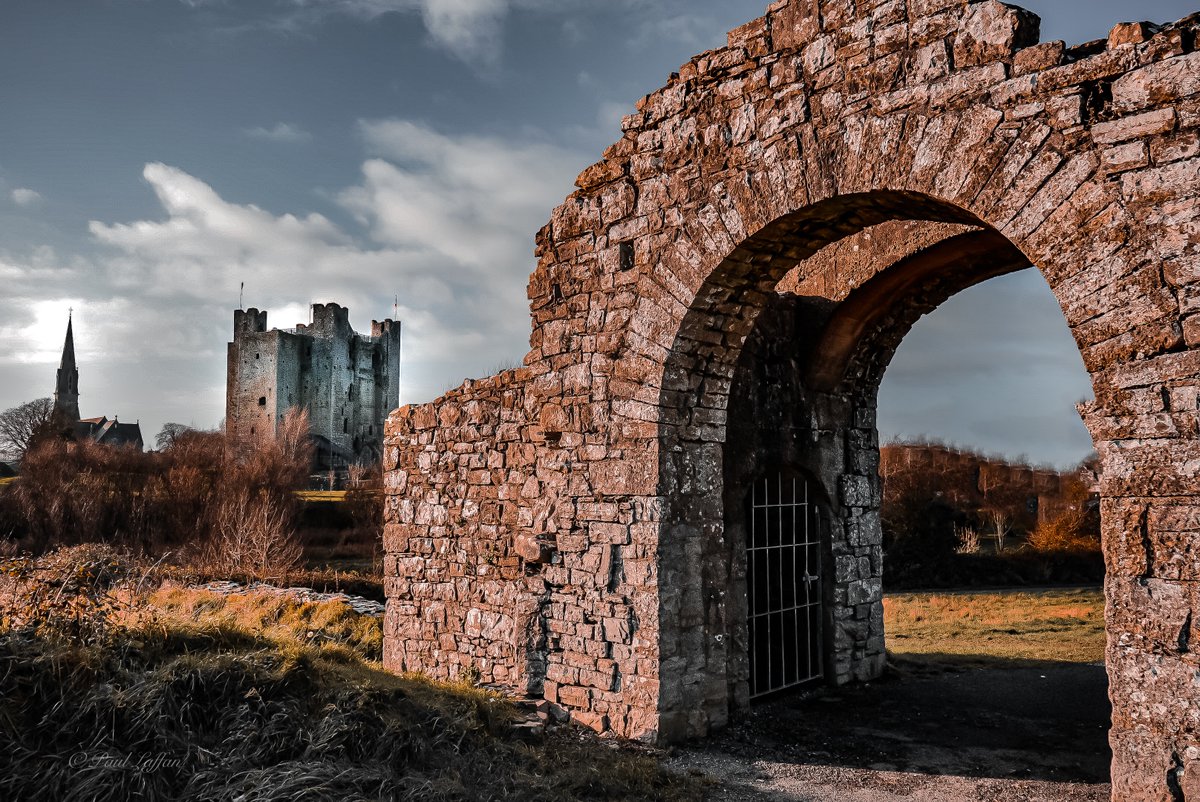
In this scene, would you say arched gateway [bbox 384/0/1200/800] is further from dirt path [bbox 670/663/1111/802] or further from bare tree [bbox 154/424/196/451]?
bare tree [bbox 154/424/196/451]

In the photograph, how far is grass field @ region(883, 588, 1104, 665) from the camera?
9.86 m

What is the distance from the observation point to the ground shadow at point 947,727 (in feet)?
18.6

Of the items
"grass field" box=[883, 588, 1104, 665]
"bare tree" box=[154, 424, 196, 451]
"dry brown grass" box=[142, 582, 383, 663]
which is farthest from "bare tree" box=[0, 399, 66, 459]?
"grass field" box=[883, 588, 1104, 665]

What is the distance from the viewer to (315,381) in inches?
1988

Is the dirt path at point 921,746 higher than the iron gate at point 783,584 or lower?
lower

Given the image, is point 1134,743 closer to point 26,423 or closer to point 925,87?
point 925,87

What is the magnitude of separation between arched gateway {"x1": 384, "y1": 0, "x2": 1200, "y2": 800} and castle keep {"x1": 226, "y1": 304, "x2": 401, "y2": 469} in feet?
141

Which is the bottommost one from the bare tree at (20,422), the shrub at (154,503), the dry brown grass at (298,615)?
the dry brown grass at (298,615)

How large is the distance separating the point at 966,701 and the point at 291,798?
6002 millimetres

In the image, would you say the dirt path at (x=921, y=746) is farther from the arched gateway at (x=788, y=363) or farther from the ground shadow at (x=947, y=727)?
the arched gateway at (x=788, y=363)

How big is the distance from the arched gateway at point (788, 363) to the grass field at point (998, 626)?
284 centimetres

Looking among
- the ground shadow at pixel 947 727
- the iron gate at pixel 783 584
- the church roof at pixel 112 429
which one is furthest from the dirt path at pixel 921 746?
the church roof at pixel 112 429

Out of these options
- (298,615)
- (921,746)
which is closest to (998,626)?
(921,746)

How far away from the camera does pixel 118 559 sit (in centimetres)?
555
